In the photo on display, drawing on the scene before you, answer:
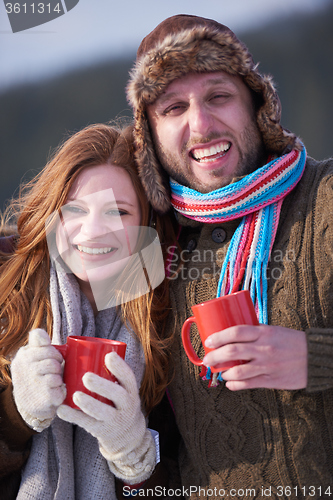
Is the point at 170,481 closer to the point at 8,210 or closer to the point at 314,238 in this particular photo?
the point at 314,238

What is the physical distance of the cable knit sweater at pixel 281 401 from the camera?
1.24 meters

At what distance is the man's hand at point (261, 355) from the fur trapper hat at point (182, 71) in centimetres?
66

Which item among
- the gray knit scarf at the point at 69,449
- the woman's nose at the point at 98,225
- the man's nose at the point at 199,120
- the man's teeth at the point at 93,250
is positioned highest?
the man's nose at the point at 199,120

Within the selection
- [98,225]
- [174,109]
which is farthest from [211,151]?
[98,225]

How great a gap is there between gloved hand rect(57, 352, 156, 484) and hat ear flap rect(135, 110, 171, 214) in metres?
0.64

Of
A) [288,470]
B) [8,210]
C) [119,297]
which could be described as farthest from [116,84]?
[288,470]

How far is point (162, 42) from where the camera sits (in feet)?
4.89

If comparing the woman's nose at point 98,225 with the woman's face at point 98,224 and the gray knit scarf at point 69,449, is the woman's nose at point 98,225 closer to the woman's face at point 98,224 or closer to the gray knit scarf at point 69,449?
the woman's face at point 98,224

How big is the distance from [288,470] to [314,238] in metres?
0.71

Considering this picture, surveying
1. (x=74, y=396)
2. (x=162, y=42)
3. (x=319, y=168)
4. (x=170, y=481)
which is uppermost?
(x=162, y=42)

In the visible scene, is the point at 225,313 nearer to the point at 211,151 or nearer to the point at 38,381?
the point at 38,381

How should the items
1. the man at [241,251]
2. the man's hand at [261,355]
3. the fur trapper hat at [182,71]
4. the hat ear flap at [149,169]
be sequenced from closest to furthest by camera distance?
the man's hand at [261,355] < the man at [241,251] < the fur trapper hat at [182,71] < the hat ear flap at [149,169]

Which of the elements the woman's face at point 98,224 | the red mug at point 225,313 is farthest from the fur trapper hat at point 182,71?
the red mug at point 225,313

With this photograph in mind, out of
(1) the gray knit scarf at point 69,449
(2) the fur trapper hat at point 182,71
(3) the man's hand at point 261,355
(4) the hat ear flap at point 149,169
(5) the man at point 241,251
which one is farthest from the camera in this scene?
(4) the hat ear flap at point 149,169
